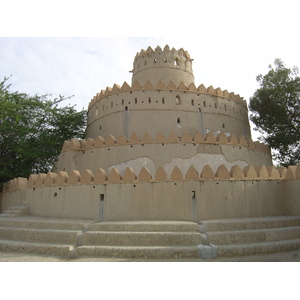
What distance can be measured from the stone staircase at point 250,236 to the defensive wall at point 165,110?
22.2ft

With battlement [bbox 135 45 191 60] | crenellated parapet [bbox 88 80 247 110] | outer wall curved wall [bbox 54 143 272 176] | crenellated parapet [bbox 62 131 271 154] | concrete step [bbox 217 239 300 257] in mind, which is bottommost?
concrete step [bbox 217 239 300 257]

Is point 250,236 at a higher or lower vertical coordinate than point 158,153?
lower

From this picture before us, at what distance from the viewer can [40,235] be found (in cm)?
841

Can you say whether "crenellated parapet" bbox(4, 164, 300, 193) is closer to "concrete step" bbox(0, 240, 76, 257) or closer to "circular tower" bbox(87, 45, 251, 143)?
"concrete step" bbox(0, 240, 76, 257)

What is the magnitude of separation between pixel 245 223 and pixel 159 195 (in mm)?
2829

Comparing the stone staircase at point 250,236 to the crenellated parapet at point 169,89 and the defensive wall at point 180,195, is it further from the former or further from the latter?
the crenellated parapet at point 169,89

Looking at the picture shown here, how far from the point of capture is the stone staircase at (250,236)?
23.7ft

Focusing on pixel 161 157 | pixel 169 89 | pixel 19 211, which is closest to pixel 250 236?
pixel 161 157

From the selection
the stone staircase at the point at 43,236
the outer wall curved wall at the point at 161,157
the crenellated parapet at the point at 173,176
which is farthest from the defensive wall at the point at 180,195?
the outer wall curved wall at the point at 161,157

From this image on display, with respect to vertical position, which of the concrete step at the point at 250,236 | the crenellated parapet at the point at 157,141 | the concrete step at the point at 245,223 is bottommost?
the concrete step at the point at 250,236

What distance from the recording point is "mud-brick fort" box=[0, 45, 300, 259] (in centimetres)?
761

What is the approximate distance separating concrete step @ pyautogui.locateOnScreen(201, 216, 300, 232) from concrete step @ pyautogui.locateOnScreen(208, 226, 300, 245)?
23cm

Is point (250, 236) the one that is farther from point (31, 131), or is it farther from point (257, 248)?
point (31, 131)

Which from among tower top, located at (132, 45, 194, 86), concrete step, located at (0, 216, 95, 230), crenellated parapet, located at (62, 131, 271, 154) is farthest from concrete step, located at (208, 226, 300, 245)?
tower top, located at (132, 45, 194, 86)
